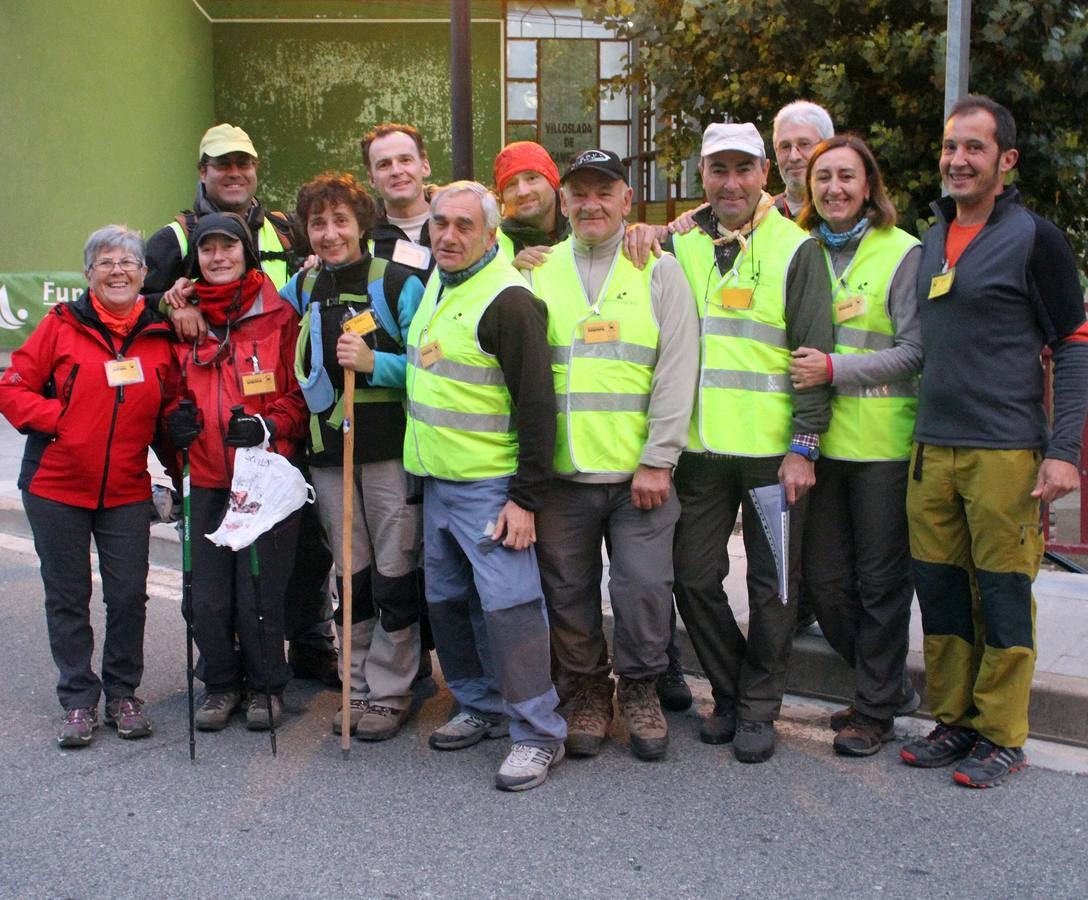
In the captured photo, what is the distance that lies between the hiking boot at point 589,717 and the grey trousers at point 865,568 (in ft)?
2.70

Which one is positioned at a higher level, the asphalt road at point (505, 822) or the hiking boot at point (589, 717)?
the hiking boot at point (589, 717)

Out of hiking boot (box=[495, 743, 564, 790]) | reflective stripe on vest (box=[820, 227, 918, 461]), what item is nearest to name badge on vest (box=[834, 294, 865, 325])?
reflective stripe on vest (box=[820, 227, 918, 461])

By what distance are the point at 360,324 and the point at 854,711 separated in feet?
7.36

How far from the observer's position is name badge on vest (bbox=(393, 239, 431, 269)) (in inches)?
177

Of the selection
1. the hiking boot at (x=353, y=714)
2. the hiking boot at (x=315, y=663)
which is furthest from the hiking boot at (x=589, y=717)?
the hiking boot at (x=315, y=663)

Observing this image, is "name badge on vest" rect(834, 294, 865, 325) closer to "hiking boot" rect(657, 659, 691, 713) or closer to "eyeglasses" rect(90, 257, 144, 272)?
"hiking boot" rect(657, 659, 691, 713)

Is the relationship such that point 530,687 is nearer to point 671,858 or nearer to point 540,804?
point 540,804

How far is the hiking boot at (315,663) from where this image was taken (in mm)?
5172

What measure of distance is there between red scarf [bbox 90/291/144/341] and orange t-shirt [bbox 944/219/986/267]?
2853 mm

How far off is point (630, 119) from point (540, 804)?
63.7 ft

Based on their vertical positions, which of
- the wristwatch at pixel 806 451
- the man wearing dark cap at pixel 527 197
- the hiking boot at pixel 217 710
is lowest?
the hiking boot at pixel 217 710

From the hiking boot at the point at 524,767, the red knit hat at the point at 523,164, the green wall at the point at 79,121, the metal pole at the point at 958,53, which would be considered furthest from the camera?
the green wall at the point at 79,121

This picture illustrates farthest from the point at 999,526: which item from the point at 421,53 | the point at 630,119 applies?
the point at 421,53

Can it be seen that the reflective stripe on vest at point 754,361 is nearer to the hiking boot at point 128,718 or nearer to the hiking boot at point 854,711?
the hiking boot at point 854,711
